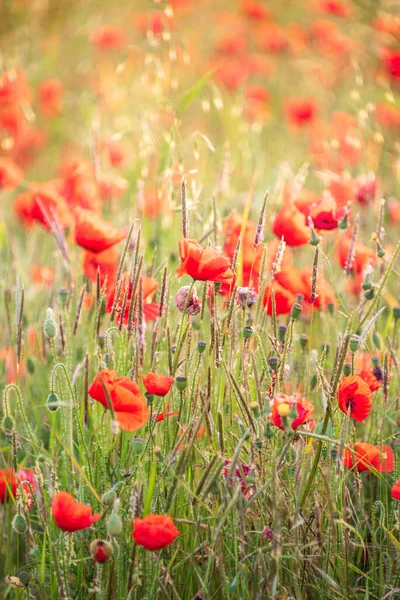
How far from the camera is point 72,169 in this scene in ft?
8.65

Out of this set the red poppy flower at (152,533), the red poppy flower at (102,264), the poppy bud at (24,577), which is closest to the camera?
the red poppy flower at (152,533)

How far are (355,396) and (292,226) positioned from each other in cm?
49

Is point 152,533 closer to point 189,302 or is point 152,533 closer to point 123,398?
point 123,398

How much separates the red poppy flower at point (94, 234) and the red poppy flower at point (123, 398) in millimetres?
521

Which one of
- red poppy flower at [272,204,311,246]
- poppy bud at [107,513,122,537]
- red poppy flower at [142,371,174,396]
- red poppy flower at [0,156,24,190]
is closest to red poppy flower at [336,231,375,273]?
red poppy flower at [272,204,311,246]

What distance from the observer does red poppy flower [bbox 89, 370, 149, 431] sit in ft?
3.84

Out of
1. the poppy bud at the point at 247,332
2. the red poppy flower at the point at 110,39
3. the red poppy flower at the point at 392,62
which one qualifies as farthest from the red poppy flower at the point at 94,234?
the red poppy flower at the point at 110,39

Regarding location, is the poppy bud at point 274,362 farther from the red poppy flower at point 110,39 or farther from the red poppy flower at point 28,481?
the red poppy flower at point 110,39

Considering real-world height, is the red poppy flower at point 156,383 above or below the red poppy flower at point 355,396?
above

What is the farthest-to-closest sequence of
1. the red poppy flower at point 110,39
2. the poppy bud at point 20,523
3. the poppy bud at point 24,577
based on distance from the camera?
the red poppy flower at point 110,39 < the poppy bud at point 24,577 < the poppy bud at point 20,523

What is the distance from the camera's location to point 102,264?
186cm

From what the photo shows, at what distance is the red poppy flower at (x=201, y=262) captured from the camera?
1289 millimetres

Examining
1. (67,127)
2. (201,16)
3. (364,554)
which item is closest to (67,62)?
(67,127)

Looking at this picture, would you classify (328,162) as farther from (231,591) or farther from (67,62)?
(67,62)
